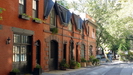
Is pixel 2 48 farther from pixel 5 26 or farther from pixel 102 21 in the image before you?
pixel 102 21

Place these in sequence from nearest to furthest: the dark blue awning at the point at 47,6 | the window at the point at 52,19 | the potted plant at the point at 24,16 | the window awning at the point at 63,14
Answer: the potted plant at the point at 24,16 < the dark blue awning at the point at 47,6 < the window at the point at 52,19 < the window awning at the point at 63,14

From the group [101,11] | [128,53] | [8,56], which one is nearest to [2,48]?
[8,56]

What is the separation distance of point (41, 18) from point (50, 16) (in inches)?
75.2

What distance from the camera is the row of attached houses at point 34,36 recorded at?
38.6ft

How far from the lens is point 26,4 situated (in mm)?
13727

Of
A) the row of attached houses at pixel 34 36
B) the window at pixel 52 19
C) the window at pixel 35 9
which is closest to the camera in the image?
the row of attached houses at pixel 34 36

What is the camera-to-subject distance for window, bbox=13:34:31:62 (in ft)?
41.9

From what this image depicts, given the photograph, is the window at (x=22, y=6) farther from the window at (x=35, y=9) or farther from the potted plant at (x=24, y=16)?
the window at (x=35, y=9)

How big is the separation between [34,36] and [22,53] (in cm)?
182


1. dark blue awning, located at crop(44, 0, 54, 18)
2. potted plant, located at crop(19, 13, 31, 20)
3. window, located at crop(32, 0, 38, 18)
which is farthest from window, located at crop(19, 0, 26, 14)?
dark blue awning, located at crop(44, 0, 54, 18)

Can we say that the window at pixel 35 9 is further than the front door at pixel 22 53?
Yes

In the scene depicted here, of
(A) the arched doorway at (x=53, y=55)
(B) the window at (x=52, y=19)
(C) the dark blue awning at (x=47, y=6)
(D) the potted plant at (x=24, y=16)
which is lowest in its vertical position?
(A) the arched doorway at (x=53, y=55)

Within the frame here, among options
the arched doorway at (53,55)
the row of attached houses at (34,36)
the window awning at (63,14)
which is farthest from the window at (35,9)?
the arched doorway at (53,55)

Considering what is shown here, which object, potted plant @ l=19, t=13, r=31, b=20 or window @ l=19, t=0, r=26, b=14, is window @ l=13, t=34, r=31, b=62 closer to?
potted plant @ l=19, t=13, r=31, b=20
